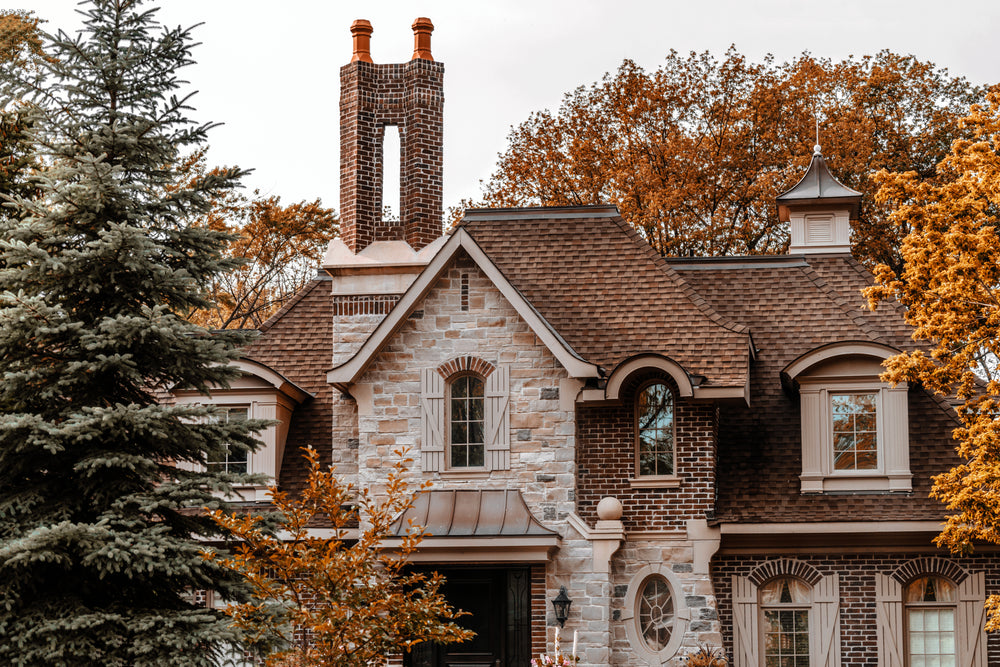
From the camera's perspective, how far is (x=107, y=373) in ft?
41.3

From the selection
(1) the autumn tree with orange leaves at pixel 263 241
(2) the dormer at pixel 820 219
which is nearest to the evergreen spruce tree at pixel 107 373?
(2) the dormer at pixel 820 219

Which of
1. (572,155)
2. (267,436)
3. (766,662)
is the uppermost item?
(572,155)

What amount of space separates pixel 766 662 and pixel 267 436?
7.98 meters

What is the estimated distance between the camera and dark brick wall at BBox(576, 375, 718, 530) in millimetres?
17719

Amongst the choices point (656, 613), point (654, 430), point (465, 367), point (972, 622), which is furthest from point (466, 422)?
point (972, 622)

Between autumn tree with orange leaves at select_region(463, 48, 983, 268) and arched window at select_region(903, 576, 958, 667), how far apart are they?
1311 cm

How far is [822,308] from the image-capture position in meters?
20.1

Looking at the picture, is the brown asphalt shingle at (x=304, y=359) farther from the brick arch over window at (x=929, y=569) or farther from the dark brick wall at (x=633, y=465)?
the brick arch over window at (x=929, y=569)

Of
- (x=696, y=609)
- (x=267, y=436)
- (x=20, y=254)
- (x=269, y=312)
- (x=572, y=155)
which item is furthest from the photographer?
(x=269, y=312)

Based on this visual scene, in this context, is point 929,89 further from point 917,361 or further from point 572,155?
point 917,361

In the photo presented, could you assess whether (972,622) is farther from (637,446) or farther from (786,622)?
(637,446)

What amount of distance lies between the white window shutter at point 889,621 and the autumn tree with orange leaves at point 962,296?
2.22 metres

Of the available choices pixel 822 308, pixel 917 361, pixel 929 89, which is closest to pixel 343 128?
pixel 822 308

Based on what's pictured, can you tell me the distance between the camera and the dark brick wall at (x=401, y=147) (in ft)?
63.9
